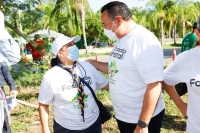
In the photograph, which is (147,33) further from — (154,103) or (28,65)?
(28,65)

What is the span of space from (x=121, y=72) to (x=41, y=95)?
64 cm

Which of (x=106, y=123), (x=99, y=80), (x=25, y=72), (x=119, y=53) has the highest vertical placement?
(x=119, y=53)

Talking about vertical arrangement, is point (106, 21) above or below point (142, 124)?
above

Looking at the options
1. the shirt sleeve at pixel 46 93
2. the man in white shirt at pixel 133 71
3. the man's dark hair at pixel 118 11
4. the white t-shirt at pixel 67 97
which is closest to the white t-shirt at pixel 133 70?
the man in white shirt at pixel 133 71

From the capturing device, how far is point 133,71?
1740 mm

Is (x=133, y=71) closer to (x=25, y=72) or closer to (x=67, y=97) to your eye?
(x=67, y=97)

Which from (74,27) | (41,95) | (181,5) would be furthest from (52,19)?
(181,5)

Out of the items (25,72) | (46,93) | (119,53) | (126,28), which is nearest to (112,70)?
(119,53)

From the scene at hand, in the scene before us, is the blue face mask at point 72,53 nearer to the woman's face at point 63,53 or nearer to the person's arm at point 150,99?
the woman's face at point 63,53

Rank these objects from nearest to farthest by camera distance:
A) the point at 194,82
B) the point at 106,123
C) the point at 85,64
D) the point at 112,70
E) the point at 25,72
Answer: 1. the point at 194,82
2. the point at 112,70
3. the point at 85,64
4. the point at 106,123
5. the point at 25,72

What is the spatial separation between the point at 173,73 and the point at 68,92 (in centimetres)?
77

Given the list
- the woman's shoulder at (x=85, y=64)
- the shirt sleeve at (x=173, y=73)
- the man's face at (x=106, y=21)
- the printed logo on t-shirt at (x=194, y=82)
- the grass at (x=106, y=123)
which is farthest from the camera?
the grass at (x=106, y=123)

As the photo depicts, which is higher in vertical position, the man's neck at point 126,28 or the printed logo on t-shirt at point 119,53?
the man's neck at point 126,28

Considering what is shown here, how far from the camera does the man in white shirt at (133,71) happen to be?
1.65m
